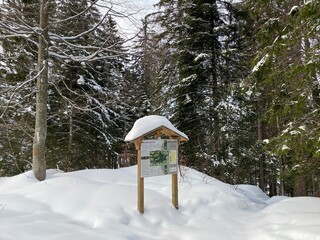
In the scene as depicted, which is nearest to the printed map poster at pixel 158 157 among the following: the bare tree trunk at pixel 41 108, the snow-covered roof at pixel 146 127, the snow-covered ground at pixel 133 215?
the snow-covered roof at pixel 146 127

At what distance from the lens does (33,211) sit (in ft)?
16.2

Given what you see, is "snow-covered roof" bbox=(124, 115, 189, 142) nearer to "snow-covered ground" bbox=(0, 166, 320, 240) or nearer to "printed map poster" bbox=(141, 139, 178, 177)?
"printed map poster" bbox=(141, 139, 178, 177)

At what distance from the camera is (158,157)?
6000 millimetres

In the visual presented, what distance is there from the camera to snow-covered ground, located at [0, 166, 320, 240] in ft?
13.9

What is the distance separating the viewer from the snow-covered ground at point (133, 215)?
4223 millimetres

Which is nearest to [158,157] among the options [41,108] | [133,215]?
[133,215]

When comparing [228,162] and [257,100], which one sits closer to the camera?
[228,162]

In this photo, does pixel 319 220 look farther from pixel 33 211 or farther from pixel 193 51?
pixel 193 51

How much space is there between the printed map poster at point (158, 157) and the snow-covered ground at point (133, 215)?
2.25 ft

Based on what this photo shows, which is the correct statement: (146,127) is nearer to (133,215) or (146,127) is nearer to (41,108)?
(133,215)

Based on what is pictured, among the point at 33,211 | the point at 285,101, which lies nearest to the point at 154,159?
the point at 33,211

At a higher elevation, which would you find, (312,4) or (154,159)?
(312,4)

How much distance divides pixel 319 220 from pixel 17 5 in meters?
8.56

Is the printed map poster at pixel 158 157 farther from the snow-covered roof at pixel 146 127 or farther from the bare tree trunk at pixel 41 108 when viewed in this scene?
the bare tree trunk at pixel 41 108
